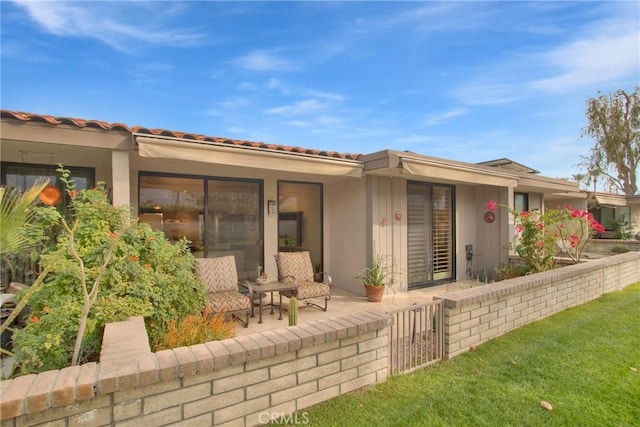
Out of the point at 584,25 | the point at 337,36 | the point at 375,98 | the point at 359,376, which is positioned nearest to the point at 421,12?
the point at 337,36

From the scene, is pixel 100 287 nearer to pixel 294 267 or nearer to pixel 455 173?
pixel 294 267

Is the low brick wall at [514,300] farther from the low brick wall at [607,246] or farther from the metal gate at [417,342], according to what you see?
the low brick wall at [607,246]

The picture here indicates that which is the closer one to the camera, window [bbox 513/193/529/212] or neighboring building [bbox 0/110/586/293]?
neighboring building [bbox 0/110/586/293]

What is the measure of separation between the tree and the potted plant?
29032 mm

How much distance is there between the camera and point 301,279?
270 inches

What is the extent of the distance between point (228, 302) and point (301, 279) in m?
1.99

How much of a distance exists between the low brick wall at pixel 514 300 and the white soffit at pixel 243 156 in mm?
3415

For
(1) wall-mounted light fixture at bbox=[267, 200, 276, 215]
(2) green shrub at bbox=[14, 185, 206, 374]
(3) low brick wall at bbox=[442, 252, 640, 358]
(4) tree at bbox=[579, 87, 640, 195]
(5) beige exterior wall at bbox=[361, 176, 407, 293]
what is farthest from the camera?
(4) tree at bbox=[579, 87, 640, 195]

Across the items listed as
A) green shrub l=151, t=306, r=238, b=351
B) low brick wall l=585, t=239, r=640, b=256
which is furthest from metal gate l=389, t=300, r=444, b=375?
low brick wall l=585, t=239, r=640, b=256

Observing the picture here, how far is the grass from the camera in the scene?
111 inches

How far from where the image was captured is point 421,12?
25.1 ft

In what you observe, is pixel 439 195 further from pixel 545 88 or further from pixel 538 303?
pixel 545 88

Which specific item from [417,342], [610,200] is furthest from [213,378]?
[610,200]

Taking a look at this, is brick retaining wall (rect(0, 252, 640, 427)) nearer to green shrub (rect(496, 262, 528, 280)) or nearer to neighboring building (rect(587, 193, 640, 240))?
green shrub (rect(496, 262, 528, 280))
